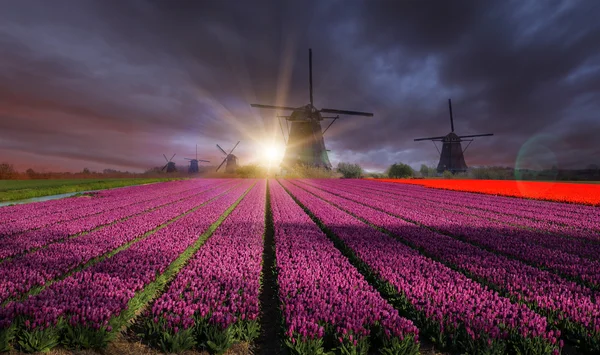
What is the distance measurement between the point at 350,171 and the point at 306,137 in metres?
15.3

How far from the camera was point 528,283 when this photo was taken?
5836 mm

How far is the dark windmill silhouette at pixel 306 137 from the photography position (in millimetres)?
66750

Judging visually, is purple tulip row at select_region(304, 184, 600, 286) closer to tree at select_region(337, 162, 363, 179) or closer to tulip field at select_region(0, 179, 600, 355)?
tulip field at select_region(0, 179, 600, 355)

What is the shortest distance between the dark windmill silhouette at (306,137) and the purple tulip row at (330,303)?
60.2m

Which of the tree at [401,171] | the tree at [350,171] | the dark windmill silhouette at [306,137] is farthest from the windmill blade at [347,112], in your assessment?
the tree at [401,171]

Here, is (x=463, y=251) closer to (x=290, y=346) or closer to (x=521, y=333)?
(x=521, y=333)

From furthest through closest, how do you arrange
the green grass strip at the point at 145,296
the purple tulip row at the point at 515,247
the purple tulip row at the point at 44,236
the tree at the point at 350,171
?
the tree at the point at 350,171 < the purple tulip row at the point at 44,236 < the purple tulip row at the point at 515,247 < the green grass strip at the point at 145,296

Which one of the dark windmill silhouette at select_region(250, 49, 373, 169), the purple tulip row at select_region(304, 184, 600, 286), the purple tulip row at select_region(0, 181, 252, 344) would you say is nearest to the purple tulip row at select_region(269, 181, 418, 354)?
the purple tulip row at select_region(0, 181, 252, 344)

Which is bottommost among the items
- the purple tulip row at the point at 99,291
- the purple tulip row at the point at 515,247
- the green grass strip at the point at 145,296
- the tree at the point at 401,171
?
the green grass strip at the point at 145,296

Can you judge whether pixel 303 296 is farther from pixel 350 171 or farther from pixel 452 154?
pixel 452 154

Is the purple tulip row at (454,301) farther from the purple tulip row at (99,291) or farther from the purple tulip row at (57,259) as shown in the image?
the purple tulip row at (57,259)

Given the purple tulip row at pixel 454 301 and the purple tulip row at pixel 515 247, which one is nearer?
the purple tulip row at pixel 454 301

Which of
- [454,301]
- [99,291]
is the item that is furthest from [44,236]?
[454,301]

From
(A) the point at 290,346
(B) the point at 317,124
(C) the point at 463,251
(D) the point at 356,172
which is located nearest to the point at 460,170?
(D) the point at 356,172
